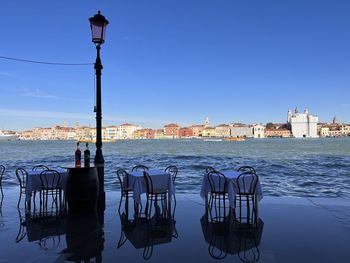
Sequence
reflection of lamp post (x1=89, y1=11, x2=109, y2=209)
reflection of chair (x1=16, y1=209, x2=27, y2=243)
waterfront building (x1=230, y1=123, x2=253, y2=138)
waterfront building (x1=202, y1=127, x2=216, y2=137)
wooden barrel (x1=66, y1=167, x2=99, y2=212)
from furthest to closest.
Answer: waterfront building (x1=202, y1=127, x2=216, y2=137)
waterfront building (x1=230, y1=123, x2=253, y2=138)
reflection of lamp post (x1=89, y1=11, x2=109, y2=209)
wooden barrel (x1=66, y1=167, x2=99, y2=212)
reflection of chair (x1=16, y1=209, x2=27, y2=243)

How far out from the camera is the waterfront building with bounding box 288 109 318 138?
565 feet

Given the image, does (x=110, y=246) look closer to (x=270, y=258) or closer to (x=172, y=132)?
(x=270, y=258)

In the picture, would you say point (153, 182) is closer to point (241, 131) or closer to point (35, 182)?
point (35, 182)

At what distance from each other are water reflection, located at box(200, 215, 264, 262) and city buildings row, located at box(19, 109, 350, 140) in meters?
176

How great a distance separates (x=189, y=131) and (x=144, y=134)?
25.8m

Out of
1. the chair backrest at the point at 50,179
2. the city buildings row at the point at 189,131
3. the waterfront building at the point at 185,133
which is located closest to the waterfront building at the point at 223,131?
the city buildings row at the point at 189,131

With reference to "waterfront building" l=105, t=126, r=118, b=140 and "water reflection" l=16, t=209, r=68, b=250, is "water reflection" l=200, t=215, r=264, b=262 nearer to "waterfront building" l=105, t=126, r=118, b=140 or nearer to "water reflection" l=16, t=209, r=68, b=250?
"water reflection" l=16, t=209, r=68, b=250

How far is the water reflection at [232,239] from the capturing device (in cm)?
445

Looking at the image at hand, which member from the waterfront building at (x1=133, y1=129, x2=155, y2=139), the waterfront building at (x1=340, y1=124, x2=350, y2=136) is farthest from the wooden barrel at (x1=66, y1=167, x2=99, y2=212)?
the waterfront building at (x1=340, y1=124, x2=350, y2=136)

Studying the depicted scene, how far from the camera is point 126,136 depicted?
616ft

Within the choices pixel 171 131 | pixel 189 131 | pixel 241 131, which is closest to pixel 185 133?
pixel 189 131

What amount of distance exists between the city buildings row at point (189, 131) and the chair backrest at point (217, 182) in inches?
6889

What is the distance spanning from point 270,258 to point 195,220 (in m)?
2.05

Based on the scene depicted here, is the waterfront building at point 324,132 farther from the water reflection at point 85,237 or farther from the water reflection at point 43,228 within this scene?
the water reflection at point 43,228
